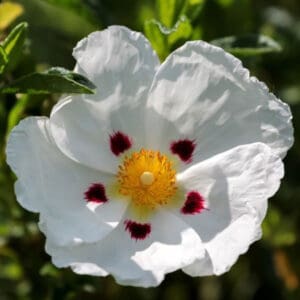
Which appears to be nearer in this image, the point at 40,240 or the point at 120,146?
the point at 120,146

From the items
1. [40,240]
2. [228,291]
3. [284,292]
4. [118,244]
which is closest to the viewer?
[118,244]

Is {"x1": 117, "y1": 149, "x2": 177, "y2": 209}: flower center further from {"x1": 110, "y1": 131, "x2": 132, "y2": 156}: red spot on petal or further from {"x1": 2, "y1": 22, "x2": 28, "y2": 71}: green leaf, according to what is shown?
{"x1": 2, "y1": 22, "x2": 28, "y2": 71}: green leaf

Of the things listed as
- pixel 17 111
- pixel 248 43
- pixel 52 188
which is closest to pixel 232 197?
pixel 52 188

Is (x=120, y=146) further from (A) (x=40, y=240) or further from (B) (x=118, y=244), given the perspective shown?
(A) (x=40, y=240)

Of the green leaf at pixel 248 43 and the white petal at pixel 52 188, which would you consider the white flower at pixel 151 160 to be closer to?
the white petal at pixel 52 188

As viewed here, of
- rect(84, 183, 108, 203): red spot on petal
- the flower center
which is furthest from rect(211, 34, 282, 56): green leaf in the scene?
rect(84, 183, 108, 203): red spot on petal

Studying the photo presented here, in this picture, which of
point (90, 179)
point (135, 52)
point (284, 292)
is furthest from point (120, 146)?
point (284, 292)

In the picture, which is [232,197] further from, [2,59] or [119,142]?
[2,59]
